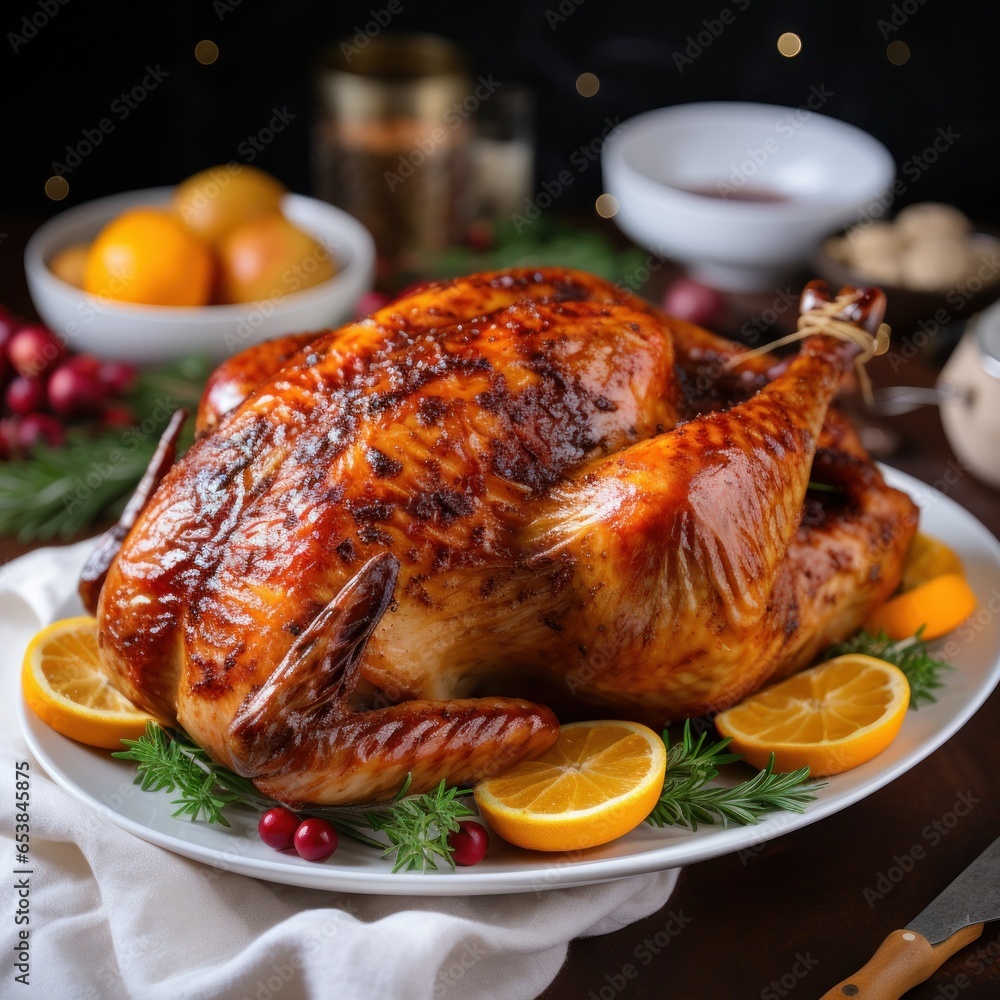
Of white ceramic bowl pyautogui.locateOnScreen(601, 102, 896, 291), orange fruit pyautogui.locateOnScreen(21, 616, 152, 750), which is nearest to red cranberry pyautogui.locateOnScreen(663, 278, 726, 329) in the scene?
white ceramic bowl pyautogui.locateOnScreen(601, 102, 896, 291)

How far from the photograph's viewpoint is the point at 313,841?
5.34 feet

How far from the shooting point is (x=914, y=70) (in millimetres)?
4434

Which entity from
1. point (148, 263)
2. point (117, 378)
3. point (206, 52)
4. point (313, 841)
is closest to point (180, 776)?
point (313, 841)

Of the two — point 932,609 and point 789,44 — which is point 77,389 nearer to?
point 932,609

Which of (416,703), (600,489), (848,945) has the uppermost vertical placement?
(600,489)

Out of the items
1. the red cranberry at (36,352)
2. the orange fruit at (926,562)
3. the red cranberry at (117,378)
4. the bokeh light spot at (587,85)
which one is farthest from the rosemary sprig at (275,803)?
the bokeh light spot at (587,85)

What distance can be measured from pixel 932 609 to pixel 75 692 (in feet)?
4.63

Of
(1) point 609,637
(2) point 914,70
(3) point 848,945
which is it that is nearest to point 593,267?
(2) point 914,70

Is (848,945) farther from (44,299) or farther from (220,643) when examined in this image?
(44,299)

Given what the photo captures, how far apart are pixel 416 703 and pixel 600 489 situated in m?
0.41

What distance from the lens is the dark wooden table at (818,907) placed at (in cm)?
162

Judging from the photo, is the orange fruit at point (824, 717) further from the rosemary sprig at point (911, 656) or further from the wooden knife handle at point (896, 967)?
the wooden knife handle at point (896, 967)

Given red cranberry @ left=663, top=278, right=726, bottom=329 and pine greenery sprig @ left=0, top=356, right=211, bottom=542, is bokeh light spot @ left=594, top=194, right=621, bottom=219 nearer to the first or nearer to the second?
red cranberry @ left=663, top=278, right=726, bottom=329

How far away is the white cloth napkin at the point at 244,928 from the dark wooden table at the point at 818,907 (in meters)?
0.05
